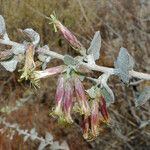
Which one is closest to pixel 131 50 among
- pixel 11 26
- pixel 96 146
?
pixel 96 146

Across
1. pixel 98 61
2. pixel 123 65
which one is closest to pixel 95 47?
pixel 123 65

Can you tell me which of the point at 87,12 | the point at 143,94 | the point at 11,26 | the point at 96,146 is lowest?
the point at 96,146

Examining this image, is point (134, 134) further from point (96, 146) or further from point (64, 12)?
point (64, 12)

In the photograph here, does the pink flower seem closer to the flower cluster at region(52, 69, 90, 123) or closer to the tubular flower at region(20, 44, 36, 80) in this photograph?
the flower cluster at region(52, 69, 90, 123)

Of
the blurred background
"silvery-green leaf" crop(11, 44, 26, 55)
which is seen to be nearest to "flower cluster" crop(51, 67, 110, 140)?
"silvery-green leaf" crop(11, 44, 26, 55)

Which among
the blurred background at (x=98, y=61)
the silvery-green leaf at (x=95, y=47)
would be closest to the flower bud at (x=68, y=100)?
→ the silvery-green leaf at (x=95, y=47)

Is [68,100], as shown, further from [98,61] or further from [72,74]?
[98,61]

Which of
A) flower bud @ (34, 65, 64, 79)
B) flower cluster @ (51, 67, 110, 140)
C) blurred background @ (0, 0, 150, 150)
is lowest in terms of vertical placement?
blurred background @ (0, 0, 150, 150)
